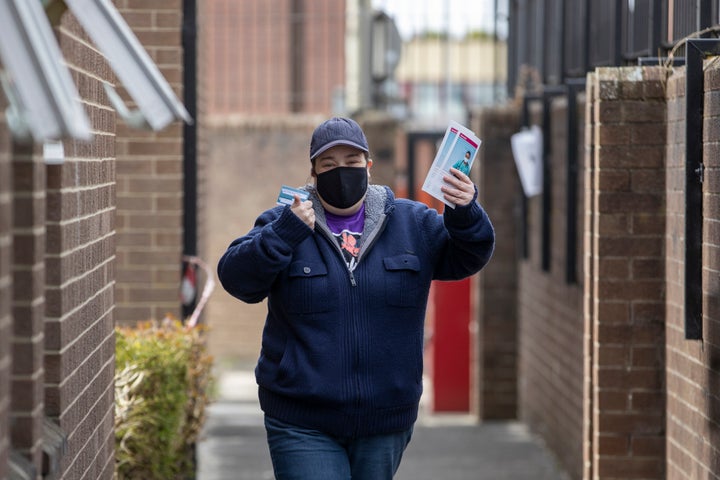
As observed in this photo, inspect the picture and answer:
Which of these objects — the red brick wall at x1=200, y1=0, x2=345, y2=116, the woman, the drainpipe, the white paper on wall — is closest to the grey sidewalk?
the drainpipe

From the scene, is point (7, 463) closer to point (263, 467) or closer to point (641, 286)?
point (641, 286)

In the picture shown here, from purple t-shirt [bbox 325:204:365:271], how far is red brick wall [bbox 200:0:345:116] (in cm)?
1238

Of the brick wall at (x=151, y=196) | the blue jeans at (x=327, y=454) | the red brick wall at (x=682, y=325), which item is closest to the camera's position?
the blue jeans at (x=327, y=454)

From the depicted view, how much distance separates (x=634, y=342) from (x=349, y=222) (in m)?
1.94

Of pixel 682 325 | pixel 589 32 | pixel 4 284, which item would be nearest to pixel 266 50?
pixel 589 32

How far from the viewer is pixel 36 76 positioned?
2789 mm

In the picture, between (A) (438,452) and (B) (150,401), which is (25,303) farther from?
(A) (438,452)

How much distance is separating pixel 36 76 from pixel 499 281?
8.49 metres

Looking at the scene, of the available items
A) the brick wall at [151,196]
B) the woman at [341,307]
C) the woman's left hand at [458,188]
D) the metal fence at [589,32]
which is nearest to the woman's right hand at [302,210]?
the woman at [341,307]

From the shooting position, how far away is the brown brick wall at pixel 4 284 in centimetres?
290

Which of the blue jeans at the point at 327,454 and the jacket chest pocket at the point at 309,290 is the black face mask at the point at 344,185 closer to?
the jacket chest pocket at the point at 309,290

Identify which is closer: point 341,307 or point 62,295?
point 62,295

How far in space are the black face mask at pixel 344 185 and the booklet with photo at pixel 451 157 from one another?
21 cm

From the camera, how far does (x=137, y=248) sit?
728cm
